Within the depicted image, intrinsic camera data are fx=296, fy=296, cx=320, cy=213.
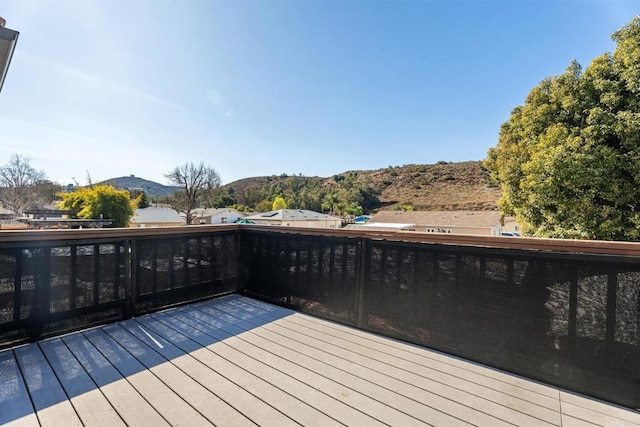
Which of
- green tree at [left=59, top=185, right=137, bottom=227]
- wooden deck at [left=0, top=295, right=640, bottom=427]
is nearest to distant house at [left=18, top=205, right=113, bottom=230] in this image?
green tree at [left=59, top=185, right=137, bottom=227]

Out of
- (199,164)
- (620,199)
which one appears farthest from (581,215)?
(199,164)

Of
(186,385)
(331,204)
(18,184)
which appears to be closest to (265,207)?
(331,204)

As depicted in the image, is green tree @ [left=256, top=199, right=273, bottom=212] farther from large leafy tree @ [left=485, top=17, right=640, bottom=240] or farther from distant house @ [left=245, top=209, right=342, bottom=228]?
large leafy tree @ [left=485, top=17, right=640, bottom=240]

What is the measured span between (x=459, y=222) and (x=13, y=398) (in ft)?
67.2

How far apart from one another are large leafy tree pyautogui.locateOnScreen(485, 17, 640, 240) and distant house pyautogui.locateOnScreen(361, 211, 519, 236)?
29.5ft

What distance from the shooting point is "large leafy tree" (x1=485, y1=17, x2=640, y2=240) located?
612 centimetres

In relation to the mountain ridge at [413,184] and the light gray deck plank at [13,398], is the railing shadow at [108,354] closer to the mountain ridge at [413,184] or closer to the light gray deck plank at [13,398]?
the light gray deck plank at [13,398]

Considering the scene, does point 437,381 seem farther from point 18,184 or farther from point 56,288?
point 18,184

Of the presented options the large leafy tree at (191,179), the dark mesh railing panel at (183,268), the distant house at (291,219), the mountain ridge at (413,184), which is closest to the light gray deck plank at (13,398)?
the dark mesh railing panel at (183,268)

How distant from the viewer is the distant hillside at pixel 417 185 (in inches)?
1505

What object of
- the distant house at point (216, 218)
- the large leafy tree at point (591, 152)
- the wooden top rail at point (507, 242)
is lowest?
the distant house at point (216, 218)

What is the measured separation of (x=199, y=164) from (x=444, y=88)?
2584cm

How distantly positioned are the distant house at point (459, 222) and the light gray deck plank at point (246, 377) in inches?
612

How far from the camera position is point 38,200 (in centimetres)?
2856
